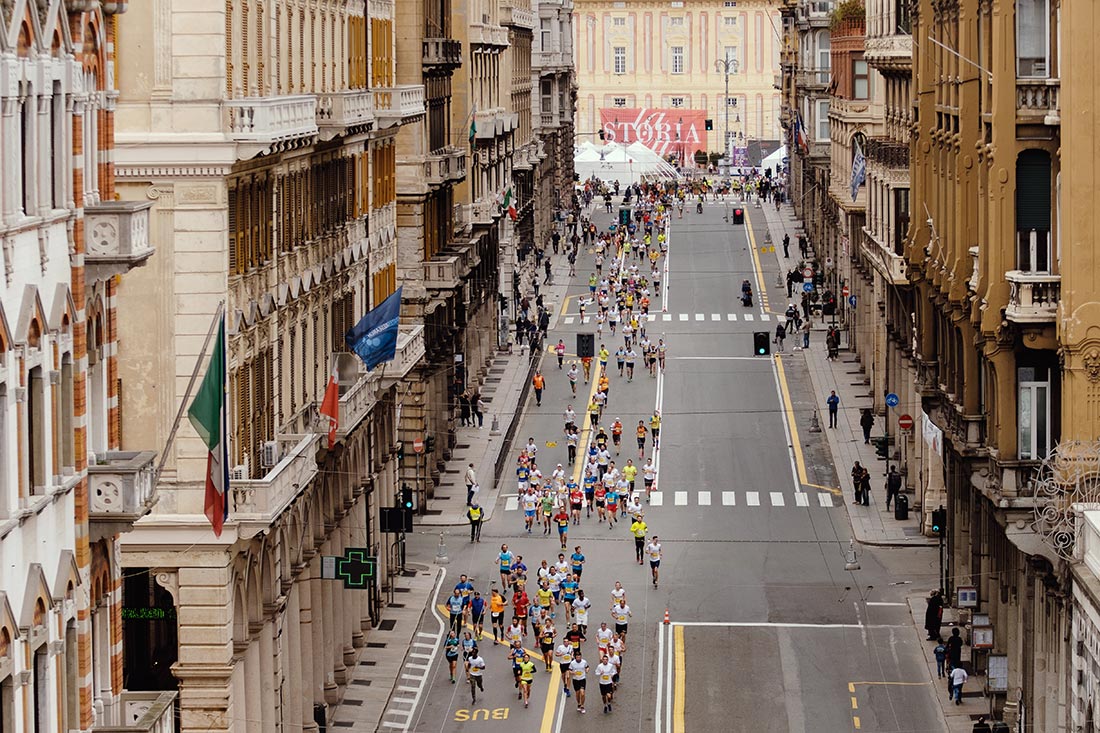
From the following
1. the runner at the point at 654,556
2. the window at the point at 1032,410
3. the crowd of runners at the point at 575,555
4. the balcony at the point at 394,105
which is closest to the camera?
the window at the point at 1032,410

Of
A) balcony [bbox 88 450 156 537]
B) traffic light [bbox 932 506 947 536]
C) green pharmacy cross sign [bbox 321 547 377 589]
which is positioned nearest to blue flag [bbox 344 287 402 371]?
green pharmacy cross sign [bbox 321 547 377 589]

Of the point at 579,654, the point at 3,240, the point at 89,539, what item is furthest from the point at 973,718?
the point at 3,240

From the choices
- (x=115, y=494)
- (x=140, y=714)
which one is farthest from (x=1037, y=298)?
(x=115, y=494)

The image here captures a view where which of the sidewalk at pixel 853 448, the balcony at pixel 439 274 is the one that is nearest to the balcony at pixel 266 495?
the sidewalk at pixel 853 448

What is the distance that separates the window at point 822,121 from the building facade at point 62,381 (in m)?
106

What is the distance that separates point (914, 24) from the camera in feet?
250

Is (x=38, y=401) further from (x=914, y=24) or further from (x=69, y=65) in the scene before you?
(x=914, y=24)

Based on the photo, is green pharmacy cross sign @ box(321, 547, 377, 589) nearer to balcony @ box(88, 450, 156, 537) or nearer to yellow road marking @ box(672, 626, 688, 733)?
yellow road marking @ box(672, 626, 688, 733)

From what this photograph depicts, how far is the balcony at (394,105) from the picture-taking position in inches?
2751

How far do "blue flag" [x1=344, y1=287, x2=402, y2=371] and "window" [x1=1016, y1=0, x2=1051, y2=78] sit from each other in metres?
16.3

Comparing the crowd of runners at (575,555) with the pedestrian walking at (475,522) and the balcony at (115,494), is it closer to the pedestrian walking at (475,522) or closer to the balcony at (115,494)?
the pedestrian walking at (475,522)

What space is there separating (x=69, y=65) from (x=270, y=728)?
2480 cm

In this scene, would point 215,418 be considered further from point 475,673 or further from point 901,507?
point 901,507

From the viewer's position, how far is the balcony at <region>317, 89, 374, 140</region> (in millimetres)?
59688
